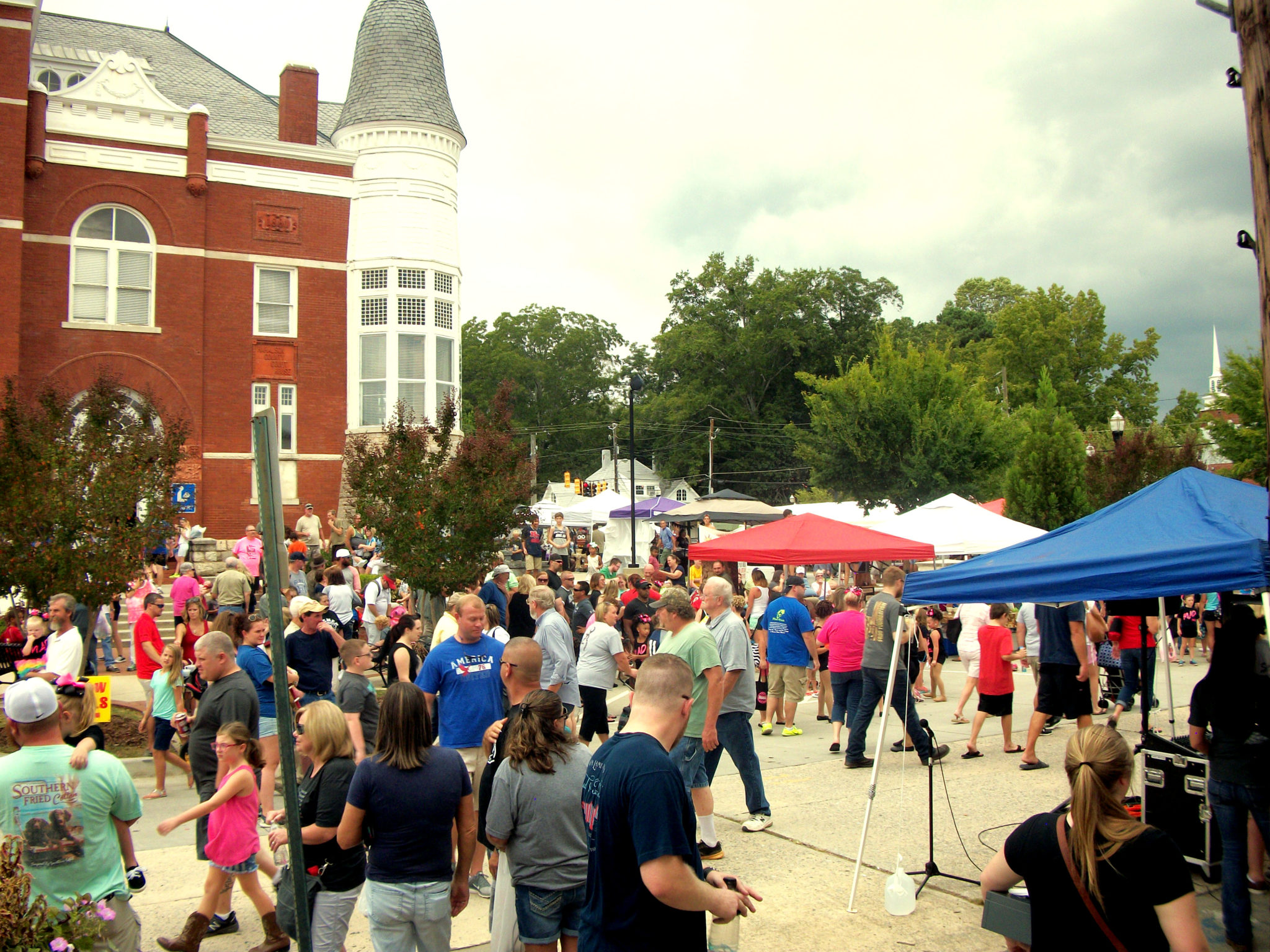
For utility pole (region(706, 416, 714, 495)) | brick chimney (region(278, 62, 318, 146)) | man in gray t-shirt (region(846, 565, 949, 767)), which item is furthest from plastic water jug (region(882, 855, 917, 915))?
utility pole (region(706, 416, 714, 495))

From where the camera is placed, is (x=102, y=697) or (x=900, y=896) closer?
(x=900, y=896)

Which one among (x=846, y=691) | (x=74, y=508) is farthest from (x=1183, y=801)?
(x=74, y=508)

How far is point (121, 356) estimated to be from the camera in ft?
81.4

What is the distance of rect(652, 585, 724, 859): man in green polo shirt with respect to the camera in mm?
6625

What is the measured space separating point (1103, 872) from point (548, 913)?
2172 mm

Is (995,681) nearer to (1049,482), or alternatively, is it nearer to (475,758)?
(475,758)

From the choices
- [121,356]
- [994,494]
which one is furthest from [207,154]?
[994,494]

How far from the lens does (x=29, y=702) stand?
4.21 metres

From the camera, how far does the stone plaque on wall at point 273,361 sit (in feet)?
87.1

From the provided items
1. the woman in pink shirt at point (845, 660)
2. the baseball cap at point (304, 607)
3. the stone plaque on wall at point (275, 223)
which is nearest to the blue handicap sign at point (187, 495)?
the stone plaque on wall at point (275, 223)

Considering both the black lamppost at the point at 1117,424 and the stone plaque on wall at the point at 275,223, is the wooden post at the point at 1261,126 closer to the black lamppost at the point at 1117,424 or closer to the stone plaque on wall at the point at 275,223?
the black lamppost at the point at 1117,424

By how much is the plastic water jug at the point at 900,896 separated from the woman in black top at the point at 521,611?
23.9ft

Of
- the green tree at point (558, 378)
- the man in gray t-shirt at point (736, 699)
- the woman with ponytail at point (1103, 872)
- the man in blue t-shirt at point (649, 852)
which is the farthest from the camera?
the green tree at point (558, 378)

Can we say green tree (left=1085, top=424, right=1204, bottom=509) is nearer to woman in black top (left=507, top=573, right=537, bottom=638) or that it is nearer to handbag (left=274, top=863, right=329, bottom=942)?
woman in black top (left=507, top=573, right=537, bottom=638)
